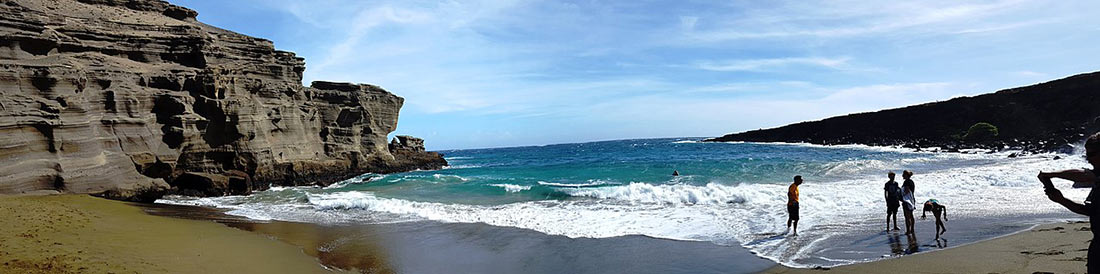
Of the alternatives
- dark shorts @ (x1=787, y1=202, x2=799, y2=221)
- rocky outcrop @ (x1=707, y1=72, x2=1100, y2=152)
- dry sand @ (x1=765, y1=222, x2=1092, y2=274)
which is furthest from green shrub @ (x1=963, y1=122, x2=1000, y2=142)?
dark shorts @ (x1=787, y1=202, x2=799, y2=221)

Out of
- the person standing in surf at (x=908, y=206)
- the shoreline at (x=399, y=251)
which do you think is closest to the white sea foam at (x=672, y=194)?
the person standing in surf at (x=908, y=206)

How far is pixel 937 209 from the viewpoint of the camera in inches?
340

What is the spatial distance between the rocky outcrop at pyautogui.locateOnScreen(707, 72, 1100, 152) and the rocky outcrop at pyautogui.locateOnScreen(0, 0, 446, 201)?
43748 mm

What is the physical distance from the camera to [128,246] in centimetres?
847

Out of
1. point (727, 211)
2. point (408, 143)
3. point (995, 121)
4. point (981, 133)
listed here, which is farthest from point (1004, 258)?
point (995, 121)

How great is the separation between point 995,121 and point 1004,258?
6283 cm

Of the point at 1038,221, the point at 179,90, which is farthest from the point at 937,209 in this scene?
the point at 179,90

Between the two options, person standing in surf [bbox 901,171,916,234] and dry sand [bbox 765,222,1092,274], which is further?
person standing in surf [bbox 901,171,916,234]

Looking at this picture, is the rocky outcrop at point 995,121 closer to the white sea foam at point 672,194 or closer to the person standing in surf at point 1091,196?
the white sea foam at point 672,194

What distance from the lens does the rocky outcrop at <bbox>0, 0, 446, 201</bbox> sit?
1719 cm

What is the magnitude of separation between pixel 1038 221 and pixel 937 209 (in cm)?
259

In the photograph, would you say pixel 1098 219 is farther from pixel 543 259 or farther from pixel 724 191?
pixel 724 191

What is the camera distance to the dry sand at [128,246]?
695 centimetres

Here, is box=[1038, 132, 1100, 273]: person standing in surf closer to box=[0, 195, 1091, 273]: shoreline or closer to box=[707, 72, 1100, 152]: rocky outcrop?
box=[0, 195, 1091, 273]: shoreline
